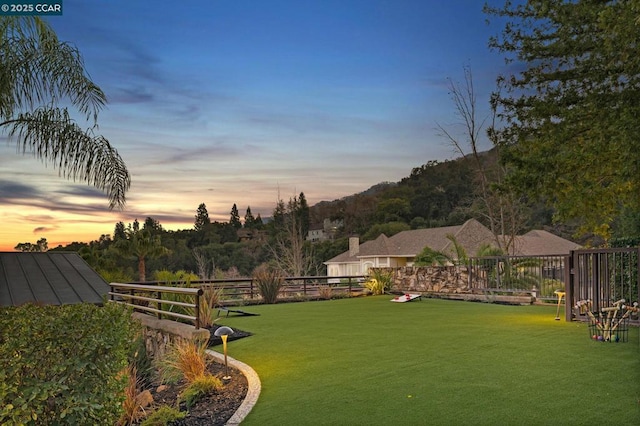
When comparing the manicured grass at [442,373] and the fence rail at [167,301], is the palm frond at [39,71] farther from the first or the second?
the manicured grass at [442,373]

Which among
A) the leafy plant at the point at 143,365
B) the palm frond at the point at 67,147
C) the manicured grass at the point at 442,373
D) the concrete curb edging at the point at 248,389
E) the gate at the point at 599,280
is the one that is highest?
the palm frond at the point at 67,147

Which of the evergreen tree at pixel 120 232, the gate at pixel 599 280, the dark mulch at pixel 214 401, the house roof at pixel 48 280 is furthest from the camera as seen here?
the evergreen tree at pixel 120 232

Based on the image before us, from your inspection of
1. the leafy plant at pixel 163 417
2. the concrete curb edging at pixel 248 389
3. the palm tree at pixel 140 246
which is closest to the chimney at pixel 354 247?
the palm tree at pixel 140 246

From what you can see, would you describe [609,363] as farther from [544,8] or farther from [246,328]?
[544,8]

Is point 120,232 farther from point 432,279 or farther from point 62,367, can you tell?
point 62,367

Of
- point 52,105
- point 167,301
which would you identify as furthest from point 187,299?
point 52,105

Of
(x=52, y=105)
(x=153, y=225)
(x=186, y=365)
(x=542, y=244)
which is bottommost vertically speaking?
(x=186, y=365)

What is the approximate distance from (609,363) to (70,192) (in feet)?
40.0

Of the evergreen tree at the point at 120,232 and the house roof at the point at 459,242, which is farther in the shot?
the evergreen tree at the point at 120,232

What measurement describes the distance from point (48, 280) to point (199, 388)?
8029 millimetres

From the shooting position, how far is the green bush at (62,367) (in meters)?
4.16

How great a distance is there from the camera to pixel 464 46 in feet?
71.7

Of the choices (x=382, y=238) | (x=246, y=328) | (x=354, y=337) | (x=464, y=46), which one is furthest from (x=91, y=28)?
(x=382, y=238)

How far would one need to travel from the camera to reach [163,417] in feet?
19.0
